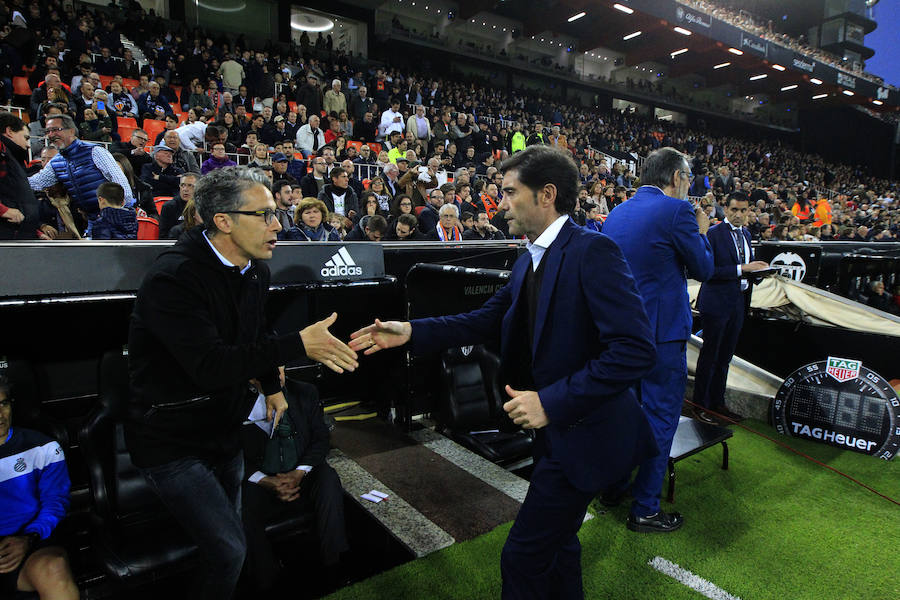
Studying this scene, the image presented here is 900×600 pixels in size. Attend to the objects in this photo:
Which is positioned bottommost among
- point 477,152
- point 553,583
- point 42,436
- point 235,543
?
→ point 553,583

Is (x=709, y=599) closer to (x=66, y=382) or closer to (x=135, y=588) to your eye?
(x=135, y=588)

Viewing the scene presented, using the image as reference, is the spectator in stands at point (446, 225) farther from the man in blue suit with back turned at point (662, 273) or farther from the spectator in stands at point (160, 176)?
the man in blue suit with back turned at point (662, 273)

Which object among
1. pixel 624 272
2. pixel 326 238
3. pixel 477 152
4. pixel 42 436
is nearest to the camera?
pixel 624 272

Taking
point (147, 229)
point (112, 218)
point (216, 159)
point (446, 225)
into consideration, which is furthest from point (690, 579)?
point (216, 159)

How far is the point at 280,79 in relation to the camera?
13695mm

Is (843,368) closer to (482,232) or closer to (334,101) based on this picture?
(482,232)

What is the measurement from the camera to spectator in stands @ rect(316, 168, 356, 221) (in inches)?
286

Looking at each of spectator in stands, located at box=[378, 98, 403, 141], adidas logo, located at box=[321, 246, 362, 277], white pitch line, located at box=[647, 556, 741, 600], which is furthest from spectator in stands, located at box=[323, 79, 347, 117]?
white pitch line, located at box=[647, 556, 741, 600]

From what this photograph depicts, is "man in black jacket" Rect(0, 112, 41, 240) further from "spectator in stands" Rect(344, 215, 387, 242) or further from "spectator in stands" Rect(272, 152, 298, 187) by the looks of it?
"spectator in stands" Rect(272, 152, 298, 187)

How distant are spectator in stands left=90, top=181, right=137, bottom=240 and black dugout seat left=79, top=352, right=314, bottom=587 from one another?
6.92 feet

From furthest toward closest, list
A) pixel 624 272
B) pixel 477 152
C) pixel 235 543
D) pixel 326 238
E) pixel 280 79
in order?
pixel 477 152, pixel 280 79, pixel 326 238, pixel 235 543, pixel 624 272

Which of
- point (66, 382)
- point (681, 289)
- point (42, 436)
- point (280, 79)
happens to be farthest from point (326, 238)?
point (280, 79)

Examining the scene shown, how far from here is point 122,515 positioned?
260 cm

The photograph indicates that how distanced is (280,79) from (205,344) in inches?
546
